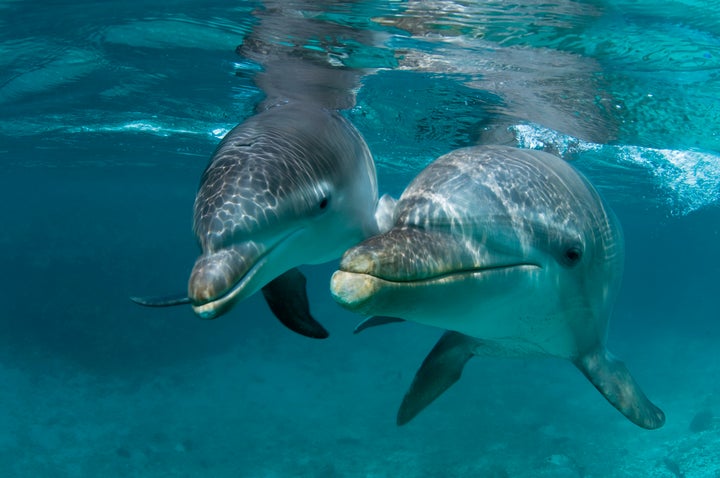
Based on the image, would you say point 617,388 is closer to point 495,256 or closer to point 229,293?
point 495,256

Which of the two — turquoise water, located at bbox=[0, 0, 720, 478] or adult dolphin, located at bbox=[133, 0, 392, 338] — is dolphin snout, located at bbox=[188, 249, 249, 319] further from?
turquoise water, located at bbox=[0, 0, 720, 478]

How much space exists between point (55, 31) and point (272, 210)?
9917 mm

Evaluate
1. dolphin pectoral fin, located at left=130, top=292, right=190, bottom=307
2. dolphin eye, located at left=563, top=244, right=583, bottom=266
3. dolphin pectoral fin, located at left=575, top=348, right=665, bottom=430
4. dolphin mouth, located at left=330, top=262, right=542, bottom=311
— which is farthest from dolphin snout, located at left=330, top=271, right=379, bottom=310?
dolphin pectoral fin, located at left=575, top=348, right=665, bottom=430

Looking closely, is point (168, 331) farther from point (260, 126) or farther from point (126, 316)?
point (260, 126)

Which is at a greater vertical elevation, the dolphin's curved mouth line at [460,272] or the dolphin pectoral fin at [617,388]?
the dolphin's curved mouth line at [460,272]

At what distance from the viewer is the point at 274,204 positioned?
2.79 m

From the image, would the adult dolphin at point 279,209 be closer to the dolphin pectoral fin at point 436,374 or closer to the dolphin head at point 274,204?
the dolphin head at point 274,204

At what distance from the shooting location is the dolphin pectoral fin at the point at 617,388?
375cm

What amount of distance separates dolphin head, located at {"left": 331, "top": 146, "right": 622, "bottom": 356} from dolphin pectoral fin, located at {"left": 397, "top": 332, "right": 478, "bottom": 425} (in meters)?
0.90

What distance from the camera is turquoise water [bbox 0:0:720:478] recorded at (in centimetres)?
901

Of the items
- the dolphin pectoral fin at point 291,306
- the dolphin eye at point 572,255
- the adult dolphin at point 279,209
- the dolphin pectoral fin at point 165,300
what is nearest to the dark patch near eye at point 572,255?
the dolphin eye at point 572,255

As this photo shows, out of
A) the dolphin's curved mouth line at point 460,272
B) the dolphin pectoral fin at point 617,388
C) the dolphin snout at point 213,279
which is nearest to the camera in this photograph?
the dolphin's curved mouth line at point 460,272

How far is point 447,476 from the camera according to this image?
15984 mm

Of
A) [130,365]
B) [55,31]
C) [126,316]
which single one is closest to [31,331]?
[126,316]
